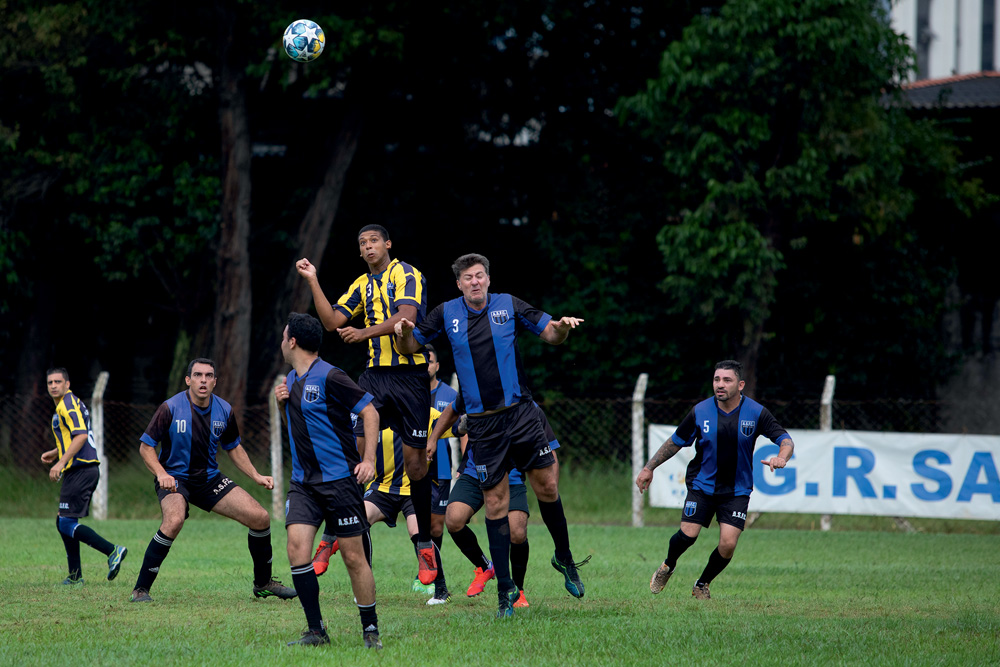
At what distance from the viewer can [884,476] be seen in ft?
48.0

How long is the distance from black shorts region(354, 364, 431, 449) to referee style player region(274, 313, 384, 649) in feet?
5.43

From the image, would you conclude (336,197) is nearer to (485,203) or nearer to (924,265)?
(485,203)

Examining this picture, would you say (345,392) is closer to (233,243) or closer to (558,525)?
(558,525)

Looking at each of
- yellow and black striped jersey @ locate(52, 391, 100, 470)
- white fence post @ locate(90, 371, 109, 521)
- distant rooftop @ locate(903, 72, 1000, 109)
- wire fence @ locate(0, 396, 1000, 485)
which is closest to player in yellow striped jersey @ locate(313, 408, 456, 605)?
yellow and black striped jersey @ locate(52, 391, 100, 470)

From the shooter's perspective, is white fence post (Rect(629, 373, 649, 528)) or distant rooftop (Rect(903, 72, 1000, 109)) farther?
distant rooftop (Rect(903, 72, 1000, 109))

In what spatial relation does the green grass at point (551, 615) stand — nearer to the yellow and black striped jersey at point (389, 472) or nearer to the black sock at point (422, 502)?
the black sock at point (422, 502)

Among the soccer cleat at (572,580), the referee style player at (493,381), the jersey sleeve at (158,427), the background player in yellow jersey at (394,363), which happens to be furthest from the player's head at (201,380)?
the soccer cleat at (572,580)

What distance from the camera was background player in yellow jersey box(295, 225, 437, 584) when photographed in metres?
8.05

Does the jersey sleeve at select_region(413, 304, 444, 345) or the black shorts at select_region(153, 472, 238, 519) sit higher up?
the jersey sleeve at select_region(413, 304, 444, 345)

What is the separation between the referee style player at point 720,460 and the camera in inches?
332

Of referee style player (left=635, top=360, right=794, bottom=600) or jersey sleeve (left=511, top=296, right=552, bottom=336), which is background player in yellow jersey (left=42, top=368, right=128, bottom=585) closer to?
jersey sleeve (left=511, top=296, right=552, bottom=336)

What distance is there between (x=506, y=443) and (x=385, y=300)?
1.51 meters

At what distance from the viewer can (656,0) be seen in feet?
72.6

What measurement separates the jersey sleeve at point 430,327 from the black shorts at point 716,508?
2.57m
